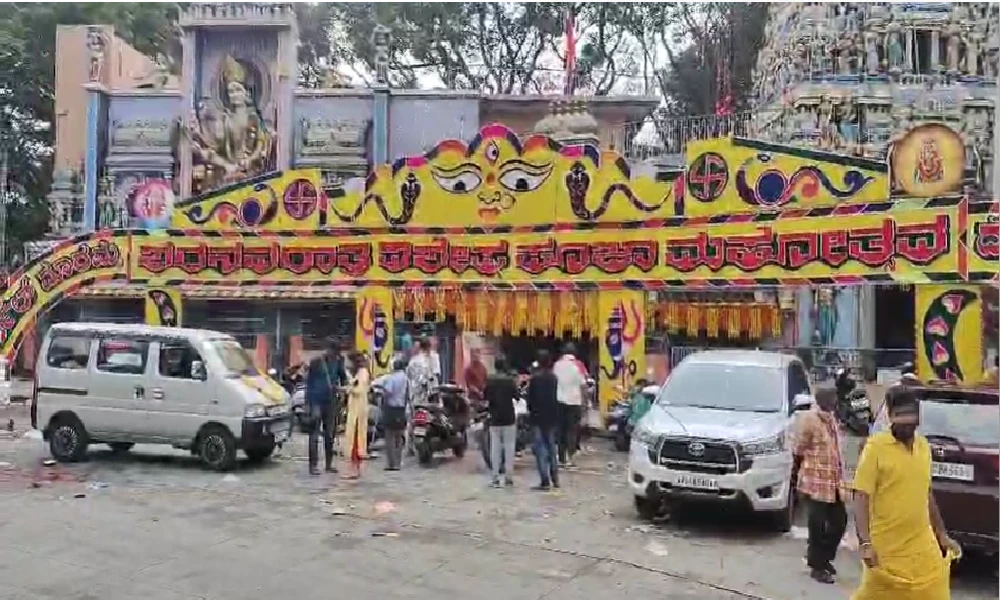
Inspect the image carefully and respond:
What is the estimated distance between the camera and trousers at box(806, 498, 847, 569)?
796cm

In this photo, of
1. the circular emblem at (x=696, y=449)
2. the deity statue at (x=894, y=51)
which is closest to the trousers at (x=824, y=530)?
the circular emblem at (x=696, y=449)

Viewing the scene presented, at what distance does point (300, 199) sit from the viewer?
1898 cm

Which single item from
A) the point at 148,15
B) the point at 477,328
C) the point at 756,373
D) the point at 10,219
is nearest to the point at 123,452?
the point at 477,328

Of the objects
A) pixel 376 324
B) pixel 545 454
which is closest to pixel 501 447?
pixel 545 454

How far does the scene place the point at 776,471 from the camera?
952cm

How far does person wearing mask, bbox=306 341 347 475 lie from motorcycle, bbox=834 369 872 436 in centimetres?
824

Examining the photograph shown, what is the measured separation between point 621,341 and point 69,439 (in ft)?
28.4

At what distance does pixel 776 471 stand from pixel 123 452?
9.51m

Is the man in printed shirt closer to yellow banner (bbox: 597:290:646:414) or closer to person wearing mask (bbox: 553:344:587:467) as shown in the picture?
person wearing mask (bbox: 553:344:587:467)

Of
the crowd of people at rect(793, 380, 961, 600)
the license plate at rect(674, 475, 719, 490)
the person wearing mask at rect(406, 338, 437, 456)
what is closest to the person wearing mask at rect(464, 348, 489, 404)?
the person wearing mask at rect(406, 338, 437, 456)

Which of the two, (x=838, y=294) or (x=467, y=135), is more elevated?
(x=467, y=135)

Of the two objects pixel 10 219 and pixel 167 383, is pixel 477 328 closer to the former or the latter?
pixel 167 383

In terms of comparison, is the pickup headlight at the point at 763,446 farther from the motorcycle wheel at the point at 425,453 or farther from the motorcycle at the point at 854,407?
the motorcycle at the point at 854,407

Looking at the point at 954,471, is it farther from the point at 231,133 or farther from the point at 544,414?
the point at 231,133
